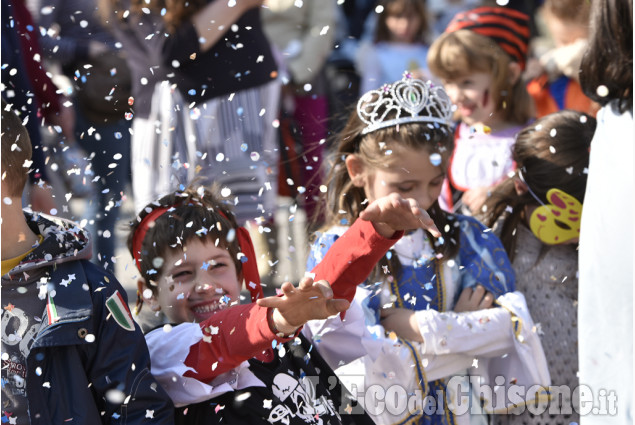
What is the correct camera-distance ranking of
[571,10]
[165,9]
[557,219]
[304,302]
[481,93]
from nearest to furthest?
[304,302] → [557,219] → [165,9] → [481,93] → [571,10]

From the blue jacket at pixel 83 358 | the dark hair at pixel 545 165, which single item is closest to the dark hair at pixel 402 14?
the dark hair at pixel 545 165

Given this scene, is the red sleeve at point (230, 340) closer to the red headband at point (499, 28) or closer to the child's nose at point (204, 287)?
the child's nose at point (204, 287)

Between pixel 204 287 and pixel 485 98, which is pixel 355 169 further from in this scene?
pixel 485 98

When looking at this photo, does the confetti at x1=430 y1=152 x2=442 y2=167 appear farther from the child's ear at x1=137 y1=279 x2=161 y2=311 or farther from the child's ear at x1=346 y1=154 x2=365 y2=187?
the child's ear at x1=137 y1=279 x2=161 y2=311

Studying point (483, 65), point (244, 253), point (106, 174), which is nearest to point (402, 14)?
point (483, 65)

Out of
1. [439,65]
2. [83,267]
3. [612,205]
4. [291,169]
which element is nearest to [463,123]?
[439,65]

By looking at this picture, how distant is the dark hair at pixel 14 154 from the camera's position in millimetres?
2303

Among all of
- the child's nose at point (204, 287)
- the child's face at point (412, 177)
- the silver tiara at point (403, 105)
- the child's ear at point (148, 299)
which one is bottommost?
the child's ear at point (148, 299)

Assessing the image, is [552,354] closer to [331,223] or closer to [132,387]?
[331,223]

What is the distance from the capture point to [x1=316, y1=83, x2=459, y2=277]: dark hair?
2.80 metres

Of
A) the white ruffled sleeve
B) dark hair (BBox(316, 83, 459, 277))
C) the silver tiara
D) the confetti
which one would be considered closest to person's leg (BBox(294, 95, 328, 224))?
dark hair (BBox(316, 83, 459, 277))

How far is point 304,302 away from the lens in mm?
2002

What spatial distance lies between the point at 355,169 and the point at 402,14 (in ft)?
8.72

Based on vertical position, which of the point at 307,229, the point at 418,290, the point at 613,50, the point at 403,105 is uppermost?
the point at 613,50
